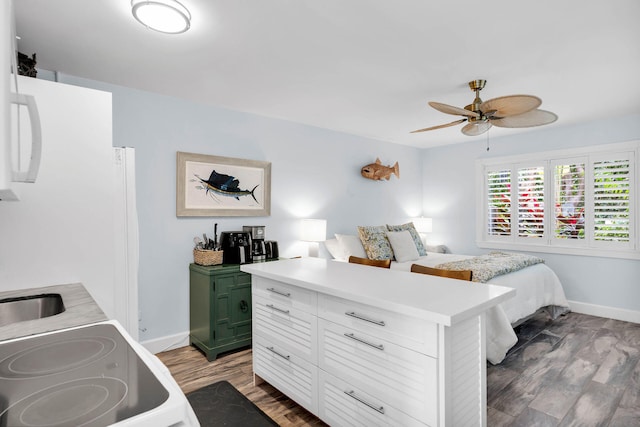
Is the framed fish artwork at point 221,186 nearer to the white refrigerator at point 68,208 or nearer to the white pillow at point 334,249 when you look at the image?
the white pillow at point 334,249

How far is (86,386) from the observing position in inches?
28.4

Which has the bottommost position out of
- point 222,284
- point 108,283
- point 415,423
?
point 415,423

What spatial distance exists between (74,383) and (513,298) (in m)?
3.28

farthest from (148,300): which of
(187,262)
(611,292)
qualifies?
(611,292)

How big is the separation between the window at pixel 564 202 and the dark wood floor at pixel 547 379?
1.13 m

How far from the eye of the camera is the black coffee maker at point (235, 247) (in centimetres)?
325

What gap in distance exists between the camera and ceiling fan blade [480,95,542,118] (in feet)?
7.62

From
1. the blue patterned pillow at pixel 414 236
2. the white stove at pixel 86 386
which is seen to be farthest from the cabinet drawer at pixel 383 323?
the blue patterned pillow at pixel 414 236

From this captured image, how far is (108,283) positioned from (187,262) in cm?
149

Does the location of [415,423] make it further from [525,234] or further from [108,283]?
[525,234]

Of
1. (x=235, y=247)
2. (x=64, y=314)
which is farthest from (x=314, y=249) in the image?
(x=64, y=314)

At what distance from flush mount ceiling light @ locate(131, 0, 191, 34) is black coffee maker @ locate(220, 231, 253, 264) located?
1856 mm

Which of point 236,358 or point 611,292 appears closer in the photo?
point 236,358

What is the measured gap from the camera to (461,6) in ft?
5.96
